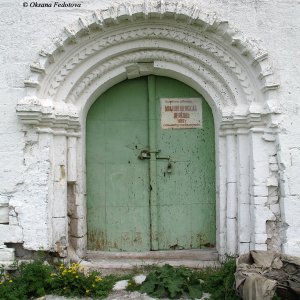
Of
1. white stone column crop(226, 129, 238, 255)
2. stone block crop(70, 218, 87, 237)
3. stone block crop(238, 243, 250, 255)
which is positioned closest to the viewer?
stone block crop(238, 243, 250, 255)

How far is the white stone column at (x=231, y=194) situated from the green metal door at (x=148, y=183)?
389 millimetres

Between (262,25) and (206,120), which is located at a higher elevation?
(262,25)

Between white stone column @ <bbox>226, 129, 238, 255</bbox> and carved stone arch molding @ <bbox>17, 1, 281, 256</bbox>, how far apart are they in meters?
0.01

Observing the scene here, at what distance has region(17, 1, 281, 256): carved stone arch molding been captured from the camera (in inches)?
172

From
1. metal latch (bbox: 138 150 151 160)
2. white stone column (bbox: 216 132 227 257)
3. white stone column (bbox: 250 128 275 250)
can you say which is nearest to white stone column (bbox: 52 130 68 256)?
metal latch (bbox: 138 150 151 160)

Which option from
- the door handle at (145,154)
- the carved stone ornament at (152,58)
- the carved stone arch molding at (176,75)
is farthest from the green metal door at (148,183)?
the carved stone ornament at (152,58)

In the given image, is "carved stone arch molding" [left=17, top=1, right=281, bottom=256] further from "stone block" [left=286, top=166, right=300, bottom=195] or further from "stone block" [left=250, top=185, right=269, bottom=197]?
"stone block" [left=286, top=166, right=300, bottom=195]

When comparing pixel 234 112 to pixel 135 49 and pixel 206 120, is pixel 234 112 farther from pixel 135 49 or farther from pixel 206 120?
pixel 135 49

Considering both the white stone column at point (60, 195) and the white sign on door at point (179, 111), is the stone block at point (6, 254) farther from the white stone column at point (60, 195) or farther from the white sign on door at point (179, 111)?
the white sign on door at point (179, 111)

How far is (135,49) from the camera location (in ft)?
15.5

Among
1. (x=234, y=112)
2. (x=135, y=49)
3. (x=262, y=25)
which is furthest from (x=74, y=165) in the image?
(x=262, y=25)

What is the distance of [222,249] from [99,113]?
233 centimetres

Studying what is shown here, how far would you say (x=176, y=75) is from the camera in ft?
16.2

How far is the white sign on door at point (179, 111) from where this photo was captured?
5066 millimetres
